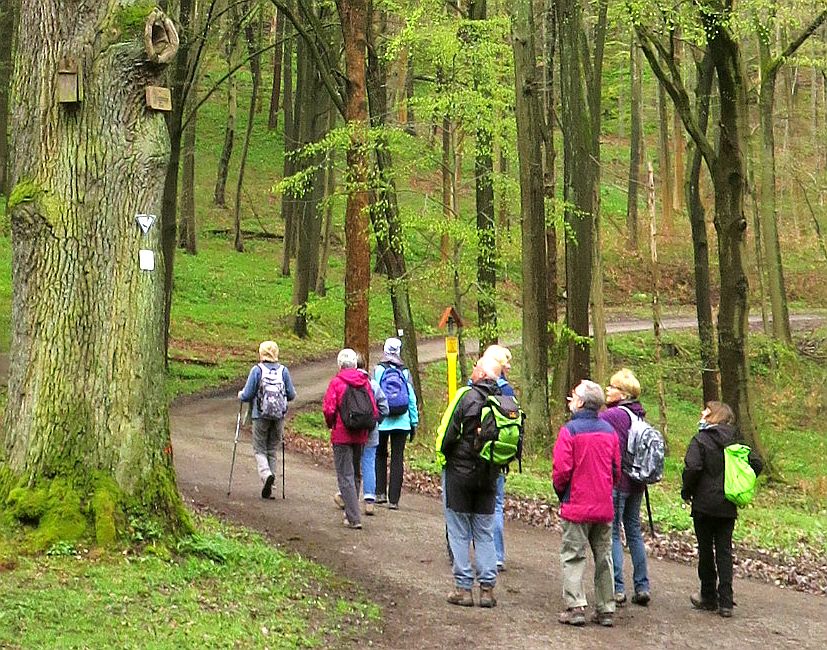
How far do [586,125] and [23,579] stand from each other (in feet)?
50.8

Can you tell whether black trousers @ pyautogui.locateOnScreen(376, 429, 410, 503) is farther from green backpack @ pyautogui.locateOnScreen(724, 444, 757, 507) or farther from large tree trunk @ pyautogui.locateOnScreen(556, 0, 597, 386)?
large tree trunk @ pyautogui.locateOnScreen(556, 0, 597, 386)

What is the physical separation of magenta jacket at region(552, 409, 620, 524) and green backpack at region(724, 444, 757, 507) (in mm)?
1102

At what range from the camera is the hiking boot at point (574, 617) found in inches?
328

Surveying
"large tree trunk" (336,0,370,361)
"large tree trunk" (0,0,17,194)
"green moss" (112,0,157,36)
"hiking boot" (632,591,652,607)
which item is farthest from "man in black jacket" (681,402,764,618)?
"large tree trunk" (0,0,17,194)

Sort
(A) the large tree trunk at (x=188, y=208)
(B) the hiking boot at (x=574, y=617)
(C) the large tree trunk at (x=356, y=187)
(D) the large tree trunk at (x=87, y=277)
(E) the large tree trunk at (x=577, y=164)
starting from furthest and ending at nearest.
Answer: (A) the large tree trunk at (x=188, y=208), (E) the large tree trunk at (x=577, y=164), (C) the large tree trunk at (x=356, y=187), (D) the large tree trunk at (x=87, y=277), (B) the hiking boot at (x=574, y=617)

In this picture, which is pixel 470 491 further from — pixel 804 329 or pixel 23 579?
pixel 804 329

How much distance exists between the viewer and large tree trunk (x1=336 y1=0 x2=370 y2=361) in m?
18.4

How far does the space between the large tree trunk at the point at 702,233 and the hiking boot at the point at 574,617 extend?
14464 mm

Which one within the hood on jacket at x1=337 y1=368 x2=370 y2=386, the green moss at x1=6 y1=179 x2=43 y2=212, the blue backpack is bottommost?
the blue backpack

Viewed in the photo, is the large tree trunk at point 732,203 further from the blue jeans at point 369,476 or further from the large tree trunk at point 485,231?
the blue jeans at point 369,476

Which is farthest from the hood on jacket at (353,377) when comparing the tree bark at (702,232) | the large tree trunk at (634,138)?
the large tree trunk at (634,138)

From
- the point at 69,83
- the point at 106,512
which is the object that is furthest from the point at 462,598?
the point at 69,83

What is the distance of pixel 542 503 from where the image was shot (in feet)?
47.0

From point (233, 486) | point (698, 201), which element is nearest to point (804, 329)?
point (698, 201)
